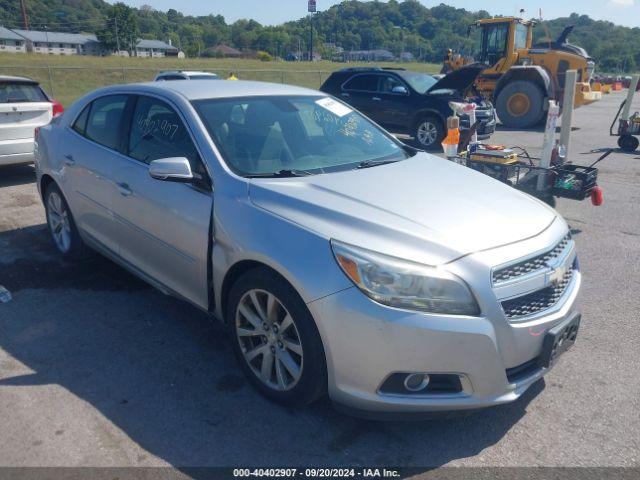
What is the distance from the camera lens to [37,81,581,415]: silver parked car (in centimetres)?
253

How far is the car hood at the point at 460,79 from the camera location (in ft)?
35.0

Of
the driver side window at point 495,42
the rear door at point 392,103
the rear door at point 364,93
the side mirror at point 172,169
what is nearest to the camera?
the side mirror at point 172,169

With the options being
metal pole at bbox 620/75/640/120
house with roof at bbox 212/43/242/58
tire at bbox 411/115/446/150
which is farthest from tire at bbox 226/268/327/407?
house with roof at bbox 212/43/242/58

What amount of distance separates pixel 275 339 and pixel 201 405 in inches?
22.5

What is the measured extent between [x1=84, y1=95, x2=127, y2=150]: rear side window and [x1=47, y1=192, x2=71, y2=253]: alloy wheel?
2.81 ft

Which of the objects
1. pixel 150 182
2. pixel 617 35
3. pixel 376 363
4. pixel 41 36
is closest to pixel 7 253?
pixel 150 182

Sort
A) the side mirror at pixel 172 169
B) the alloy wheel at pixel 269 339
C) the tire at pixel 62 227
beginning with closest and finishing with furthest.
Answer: the alloy wheel at pixel 269 339 < the side mirror at pixel 172 169 < the tire at pixel 62 227

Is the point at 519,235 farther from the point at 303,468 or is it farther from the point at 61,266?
the point at 61,266

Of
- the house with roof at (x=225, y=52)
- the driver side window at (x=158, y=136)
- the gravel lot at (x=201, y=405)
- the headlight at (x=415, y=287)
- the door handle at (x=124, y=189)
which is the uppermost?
the house with roof at (x=225, y=52)

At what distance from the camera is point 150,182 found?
372cm

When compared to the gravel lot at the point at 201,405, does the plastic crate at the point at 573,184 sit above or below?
above

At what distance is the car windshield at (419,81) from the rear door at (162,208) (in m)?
9.14

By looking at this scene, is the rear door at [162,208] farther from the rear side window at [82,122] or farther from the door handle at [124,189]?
the rear side window at [82,122]

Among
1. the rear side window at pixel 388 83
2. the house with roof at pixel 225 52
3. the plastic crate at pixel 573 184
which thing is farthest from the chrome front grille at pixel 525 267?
the house with roof at pixel 225 52
